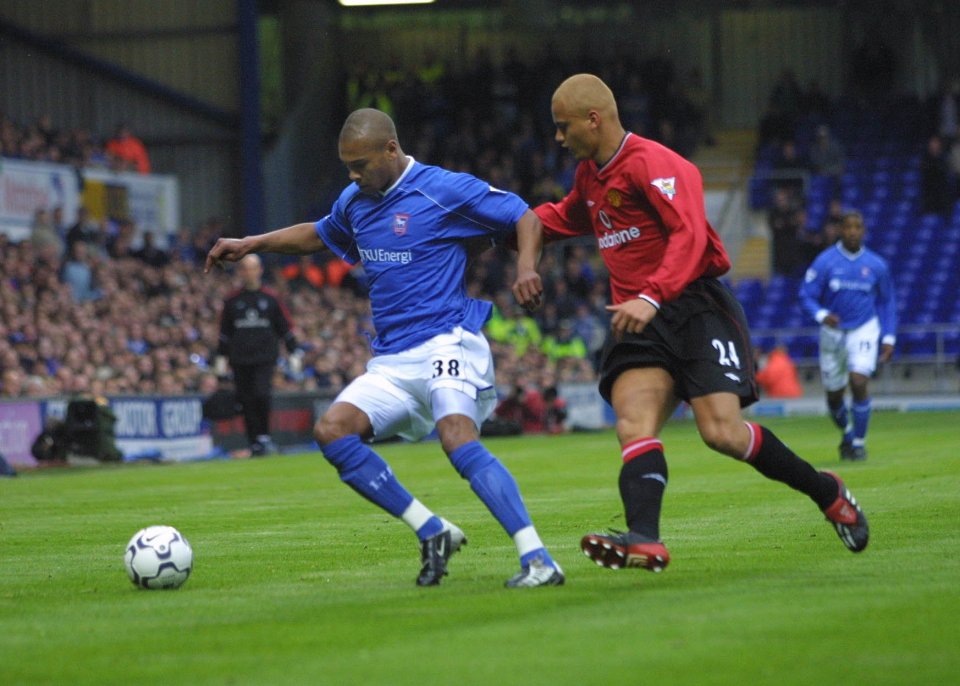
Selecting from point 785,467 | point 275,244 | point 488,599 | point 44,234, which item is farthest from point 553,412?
point 488,599

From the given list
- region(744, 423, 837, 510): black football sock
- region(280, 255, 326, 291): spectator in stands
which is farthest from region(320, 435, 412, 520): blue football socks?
region(280, 255, 326, 291): spectator in stands

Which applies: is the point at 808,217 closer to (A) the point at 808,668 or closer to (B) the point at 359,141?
(B) the point at 359,141

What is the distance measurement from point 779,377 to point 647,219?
2370cm

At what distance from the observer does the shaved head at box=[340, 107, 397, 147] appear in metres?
7.47

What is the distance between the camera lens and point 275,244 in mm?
8203

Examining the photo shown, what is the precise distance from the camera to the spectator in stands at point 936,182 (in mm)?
A: 33062

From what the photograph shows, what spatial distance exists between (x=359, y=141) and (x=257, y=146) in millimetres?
28377

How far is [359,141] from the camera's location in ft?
24.5

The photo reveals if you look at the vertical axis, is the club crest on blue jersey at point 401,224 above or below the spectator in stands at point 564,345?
above

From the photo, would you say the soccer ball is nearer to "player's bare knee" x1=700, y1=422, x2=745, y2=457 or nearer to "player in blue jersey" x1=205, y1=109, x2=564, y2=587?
"player in blue jersey" x1=205, y1=109, x2=564, y2=587

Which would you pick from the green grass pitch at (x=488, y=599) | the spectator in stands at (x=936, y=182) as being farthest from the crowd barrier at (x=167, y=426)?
the spectator in stands at (x=936, y=182)

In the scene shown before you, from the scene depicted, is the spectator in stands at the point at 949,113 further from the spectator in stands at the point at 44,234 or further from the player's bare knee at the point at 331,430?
the player's bare knee at the point at 331,430

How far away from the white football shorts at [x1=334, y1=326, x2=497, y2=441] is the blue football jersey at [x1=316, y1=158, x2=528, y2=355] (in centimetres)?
8

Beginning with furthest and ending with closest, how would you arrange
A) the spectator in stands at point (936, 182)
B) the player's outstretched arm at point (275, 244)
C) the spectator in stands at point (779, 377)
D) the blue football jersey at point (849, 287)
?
the spectator in stands at point (936, 182) < the spectator in stands at point (779, 377) < the blue football jersey at point (849, 287) < the player's outstretched arm at point (275, 244)
